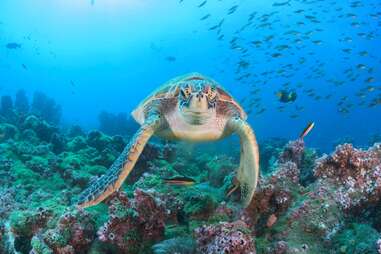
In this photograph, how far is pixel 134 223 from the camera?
3143 millimetres

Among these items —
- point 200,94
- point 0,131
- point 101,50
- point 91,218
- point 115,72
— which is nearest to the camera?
point 91,218

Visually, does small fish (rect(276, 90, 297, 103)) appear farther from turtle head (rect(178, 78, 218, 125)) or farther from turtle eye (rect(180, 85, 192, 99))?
turtle eye (rect(180, 85, 192, 99))

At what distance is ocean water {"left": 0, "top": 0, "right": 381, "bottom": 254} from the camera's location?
6281mm

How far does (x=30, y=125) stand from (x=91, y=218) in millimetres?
8966

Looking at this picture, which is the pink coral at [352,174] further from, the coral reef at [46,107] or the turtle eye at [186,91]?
the coral reef at [46,107]

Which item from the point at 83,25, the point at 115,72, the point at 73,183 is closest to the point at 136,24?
the point at 83,25

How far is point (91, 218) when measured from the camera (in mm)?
3398

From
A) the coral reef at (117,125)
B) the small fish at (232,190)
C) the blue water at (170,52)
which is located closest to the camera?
the small fish at (232,190)

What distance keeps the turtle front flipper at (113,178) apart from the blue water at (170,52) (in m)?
10.5

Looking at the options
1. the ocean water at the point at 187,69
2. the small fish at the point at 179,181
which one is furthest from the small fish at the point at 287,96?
the small fish at the point at 179,181

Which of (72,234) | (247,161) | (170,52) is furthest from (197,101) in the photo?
(170,52)

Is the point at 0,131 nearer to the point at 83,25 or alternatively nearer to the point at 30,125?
the point at 30,125

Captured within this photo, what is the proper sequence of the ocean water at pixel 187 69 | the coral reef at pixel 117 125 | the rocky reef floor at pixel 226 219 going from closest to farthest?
the rocky reef floor at pixel 226 219
the ocean water at pixel 187 69
the coral reef at pixel 117 125

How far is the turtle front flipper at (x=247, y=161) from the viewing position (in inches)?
142
